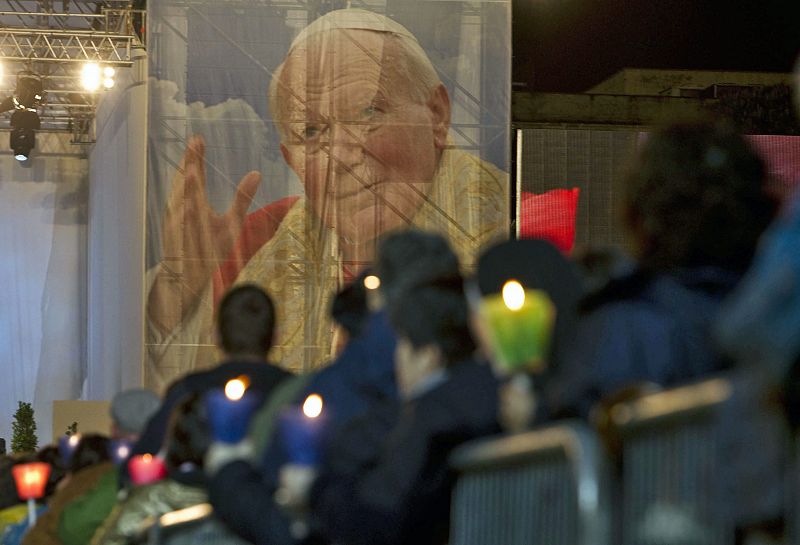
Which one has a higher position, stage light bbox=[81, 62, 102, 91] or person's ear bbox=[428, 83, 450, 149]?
stage light bbox=[81, 62, 102, 91]

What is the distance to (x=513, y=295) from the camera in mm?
2338

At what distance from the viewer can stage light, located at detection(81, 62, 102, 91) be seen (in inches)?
794

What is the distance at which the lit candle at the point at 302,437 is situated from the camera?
9.57 ft

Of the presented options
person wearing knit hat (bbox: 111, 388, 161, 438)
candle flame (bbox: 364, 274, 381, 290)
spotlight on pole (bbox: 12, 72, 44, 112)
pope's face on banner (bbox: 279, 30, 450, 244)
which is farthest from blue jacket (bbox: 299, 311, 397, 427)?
spotlight on pole (bbox: 12, 72, 44, 112)

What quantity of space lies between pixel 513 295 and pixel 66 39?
64.2 feet

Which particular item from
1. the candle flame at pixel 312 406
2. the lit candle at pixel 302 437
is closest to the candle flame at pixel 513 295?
the lit candle at pixel 302 437

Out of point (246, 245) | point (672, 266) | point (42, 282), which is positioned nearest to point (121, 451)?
point (672, 266)

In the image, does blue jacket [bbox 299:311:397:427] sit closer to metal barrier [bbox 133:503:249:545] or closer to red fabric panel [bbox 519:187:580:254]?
metal barrier [bbox 133:503:249:545]

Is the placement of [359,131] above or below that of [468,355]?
above

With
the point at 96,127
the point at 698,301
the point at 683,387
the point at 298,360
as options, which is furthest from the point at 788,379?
the point at 96,127

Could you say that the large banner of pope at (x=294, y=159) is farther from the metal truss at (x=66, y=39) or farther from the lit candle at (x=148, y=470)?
the lit candle at (x=148, y=470)

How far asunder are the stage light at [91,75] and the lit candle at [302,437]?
17633 mm

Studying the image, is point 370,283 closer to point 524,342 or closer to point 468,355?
point 468,355

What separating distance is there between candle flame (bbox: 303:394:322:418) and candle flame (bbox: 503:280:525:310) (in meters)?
0.84
